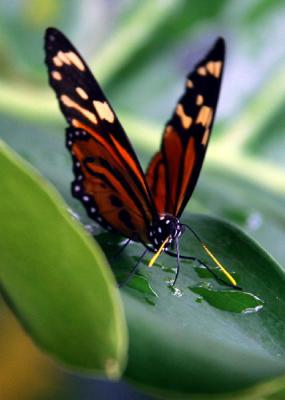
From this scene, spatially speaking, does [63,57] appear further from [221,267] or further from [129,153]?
[221,267]

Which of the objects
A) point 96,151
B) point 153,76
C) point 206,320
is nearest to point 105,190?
point 96,151

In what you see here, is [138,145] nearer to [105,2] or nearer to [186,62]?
[186,62]

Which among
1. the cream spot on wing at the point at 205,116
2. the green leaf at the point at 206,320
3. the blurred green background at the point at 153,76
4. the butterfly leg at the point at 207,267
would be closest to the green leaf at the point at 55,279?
the green leaf at the point at 206,320

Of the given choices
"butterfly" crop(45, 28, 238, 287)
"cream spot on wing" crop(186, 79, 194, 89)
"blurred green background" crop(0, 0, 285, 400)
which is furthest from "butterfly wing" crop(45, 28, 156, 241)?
"blurred green background" crop(0, 0, 285, 400)

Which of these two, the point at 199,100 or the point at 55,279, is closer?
the point at 55,279

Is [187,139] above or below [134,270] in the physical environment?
above

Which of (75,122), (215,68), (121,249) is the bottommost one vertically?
(121,249)

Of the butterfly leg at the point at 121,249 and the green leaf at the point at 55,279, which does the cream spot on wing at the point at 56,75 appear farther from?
the green leaf at the point at 55,279

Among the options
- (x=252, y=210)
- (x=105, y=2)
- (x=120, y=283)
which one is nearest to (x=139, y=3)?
(x=105, y=2)
